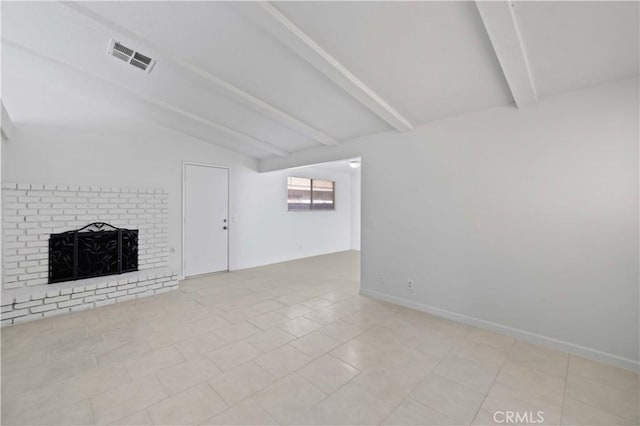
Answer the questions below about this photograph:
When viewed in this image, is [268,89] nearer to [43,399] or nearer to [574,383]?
[43,399]

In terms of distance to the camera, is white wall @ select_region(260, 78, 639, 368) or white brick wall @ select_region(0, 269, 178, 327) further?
white brick wall @ select_region(0, 269, 178, 327)

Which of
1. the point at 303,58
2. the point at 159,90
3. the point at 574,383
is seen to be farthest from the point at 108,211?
the point at 574,383

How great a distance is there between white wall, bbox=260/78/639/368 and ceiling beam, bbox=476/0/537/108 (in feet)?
1.13

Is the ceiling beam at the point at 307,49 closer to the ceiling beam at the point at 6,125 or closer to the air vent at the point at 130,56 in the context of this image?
the air vent at the point at 130,56

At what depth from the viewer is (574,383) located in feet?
6.81

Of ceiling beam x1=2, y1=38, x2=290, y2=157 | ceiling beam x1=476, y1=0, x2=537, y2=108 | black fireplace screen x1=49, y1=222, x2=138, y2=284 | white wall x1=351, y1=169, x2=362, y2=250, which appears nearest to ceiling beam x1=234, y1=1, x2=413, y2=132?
ceiling beam x1=476, y1=0, x2=537, y2=108

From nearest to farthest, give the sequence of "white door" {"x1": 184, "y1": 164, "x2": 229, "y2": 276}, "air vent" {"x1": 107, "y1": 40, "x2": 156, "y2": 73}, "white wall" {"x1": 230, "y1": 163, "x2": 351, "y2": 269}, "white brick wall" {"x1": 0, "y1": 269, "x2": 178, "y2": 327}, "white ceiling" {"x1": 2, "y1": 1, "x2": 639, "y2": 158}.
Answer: "white ceiling" {"x1": 2, "y1": 1, "x2": 639, "y2": 158} → "air vent" {"x1": 107, "y1": 40, "x2": 156, "y2": 73} → "white brick wall" {"x1": 0, "y1": 269, "x2": 178, "y2": 327} → "white door" {"x1": 184, "y1": 164, "x2": 229, "y2": 276} → "white wall" {"x1": 230, "y1": 163, "x2": 351, "y2": 269}

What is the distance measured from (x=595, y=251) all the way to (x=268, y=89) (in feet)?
11.4

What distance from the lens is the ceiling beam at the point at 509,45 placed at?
1.71 m

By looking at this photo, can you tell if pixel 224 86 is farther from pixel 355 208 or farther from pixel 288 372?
pixel 355 208

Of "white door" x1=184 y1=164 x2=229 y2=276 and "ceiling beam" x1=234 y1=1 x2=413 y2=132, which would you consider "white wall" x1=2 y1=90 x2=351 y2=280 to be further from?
A: "ceiling beam" x1=234 y1=1 x2=413 y2=132

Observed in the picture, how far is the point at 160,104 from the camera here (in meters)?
3.69

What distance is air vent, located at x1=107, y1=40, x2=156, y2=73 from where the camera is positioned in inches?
105

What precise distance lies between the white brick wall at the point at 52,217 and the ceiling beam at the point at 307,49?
11.7 feet
